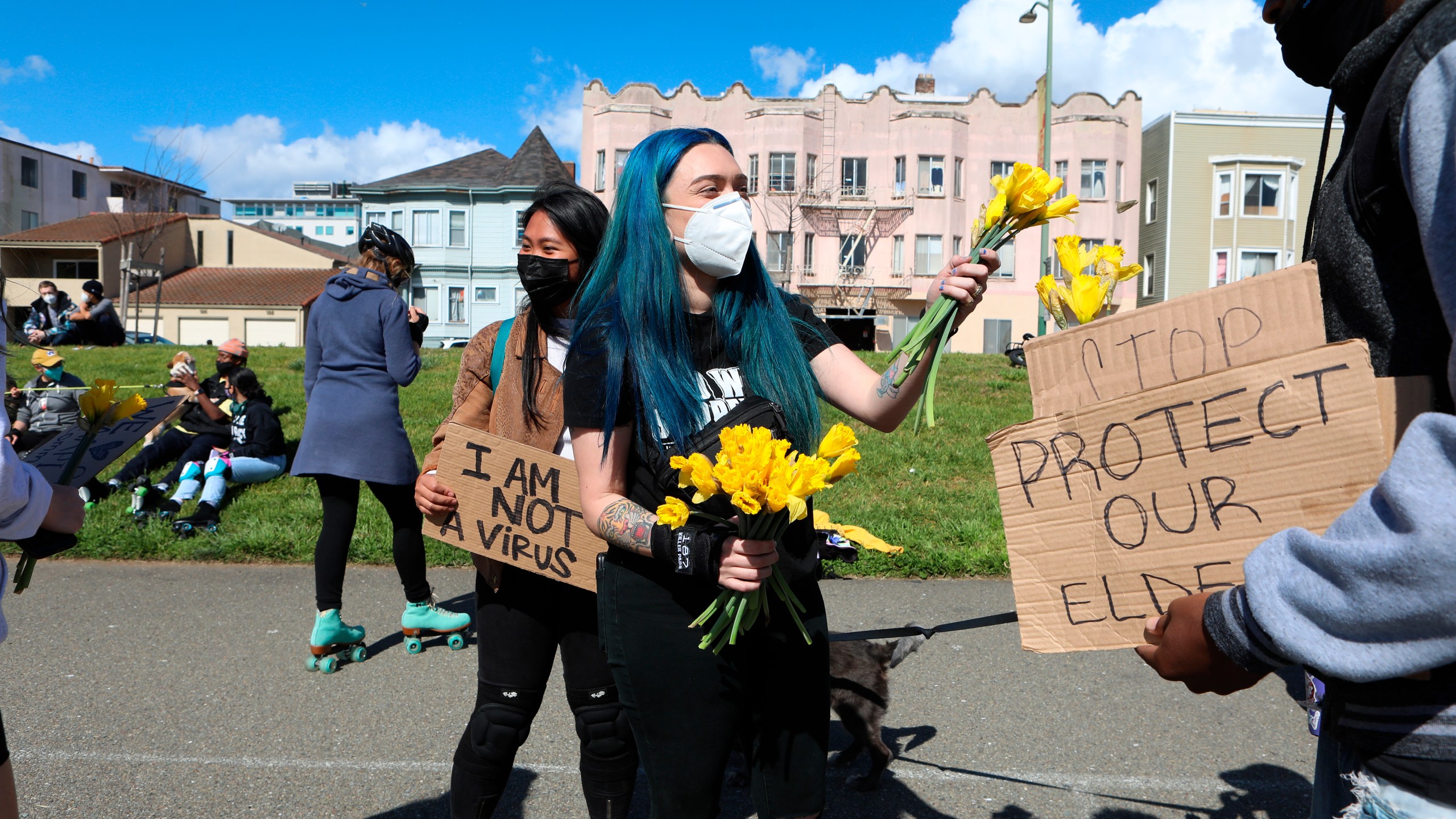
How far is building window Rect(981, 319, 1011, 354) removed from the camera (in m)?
40.1

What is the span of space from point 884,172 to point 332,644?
1535 inches

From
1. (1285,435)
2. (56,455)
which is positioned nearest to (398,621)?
(56,455)

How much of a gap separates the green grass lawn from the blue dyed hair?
9.45 feet

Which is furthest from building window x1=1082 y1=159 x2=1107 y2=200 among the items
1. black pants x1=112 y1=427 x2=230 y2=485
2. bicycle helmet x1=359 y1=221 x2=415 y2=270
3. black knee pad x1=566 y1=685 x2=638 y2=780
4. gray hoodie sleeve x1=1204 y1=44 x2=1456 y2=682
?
gray hoodie sleeve x1=1204 y1=44 x2=1456 y2=682

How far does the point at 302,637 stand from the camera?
517 cm

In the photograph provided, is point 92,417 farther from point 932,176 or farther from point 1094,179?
point 1094,179

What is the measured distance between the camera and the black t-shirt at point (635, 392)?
2.11 metres

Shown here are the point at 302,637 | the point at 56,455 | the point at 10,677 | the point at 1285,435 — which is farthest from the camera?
the point at 302,637

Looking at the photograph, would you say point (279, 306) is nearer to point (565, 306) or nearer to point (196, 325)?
point (196, 325)

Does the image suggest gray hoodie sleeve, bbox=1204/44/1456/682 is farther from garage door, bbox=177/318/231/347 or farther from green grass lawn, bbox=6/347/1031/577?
garage door, bbox=177/318/231/347

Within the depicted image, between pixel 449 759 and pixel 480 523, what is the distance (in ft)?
4.60

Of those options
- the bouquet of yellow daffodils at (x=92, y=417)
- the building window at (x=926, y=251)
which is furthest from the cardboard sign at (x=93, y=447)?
the building window at (x=926, y=251)

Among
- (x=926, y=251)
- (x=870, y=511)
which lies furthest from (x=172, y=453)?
(x=926, y=251)

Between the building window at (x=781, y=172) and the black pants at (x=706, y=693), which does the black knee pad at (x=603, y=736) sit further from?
the building window at (x=781, y=172)
